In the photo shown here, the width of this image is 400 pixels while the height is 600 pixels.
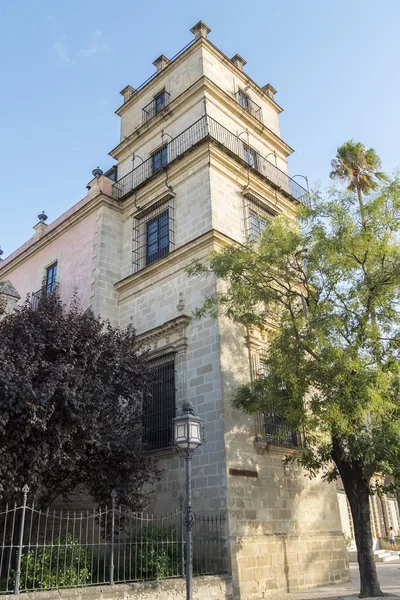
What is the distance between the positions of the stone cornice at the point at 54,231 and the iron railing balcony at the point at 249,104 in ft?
18.9

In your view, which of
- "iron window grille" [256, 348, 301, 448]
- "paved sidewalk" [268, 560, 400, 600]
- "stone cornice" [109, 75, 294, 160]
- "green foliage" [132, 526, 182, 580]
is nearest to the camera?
"green foliage" [132, 526, 182, 580]

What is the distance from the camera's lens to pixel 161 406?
12688 mm

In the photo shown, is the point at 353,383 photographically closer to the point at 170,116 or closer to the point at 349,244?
the point at 349,244

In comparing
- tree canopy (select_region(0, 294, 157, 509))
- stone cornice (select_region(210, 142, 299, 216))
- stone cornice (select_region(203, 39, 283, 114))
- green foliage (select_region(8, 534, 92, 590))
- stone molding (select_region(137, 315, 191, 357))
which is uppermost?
stone cornice (select_region(203, 39, 283, 114))

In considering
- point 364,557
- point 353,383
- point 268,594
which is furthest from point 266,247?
point 268,594

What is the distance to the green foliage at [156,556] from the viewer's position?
8.98 meters

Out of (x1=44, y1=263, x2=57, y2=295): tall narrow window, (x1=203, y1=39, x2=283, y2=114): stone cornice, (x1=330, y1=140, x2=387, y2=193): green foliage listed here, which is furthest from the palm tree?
(x1=44, y1=263, x2=57, y2=295): tall narrow window

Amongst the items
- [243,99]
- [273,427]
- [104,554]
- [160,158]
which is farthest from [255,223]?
[104,554]

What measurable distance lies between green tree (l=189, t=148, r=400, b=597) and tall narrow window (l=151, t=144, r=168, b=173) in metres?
6.08

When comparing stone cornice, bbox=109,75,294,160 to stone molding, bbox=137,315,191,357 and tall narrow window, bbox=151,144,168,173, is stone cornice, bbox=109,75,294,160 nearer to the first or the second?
tall narrow window, bbox=151,144,168,173

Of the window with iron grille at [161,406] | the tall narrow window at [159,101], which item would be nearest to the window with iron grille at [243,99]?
the tall narrow window at [159,101]

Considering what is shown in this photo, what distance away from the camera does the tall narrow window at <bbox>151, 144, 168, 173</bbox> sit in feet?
54.3

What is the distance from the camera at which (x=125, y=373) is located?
35.5ft

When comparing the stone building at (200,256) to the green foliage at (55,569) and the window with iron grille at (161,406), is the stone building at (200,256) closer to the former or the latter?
the window with iron grille at (161,406)
